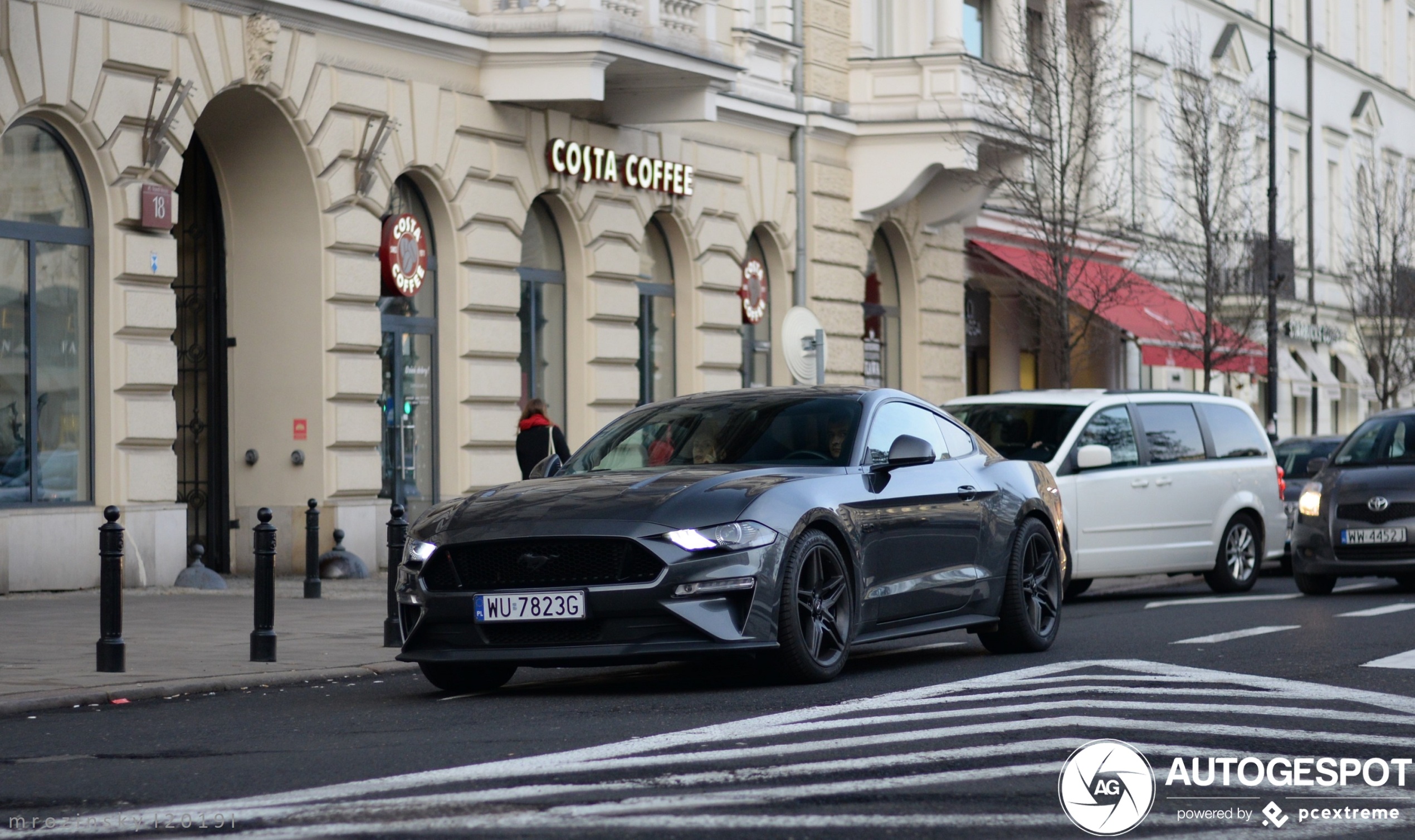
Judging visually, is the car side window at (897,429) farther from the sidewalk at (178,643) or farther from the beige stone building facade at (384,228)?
the beige stone building facade at (384,228)

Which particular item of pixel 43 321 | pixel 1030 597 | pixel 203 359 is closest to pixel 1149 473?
pixel 1030 597

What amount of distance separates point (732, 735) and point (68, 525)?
35.4ft

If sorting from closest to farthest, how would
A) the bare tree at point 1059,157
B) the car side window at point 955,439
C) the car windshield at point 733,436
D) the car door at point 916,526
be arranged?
the car door at point 916,526 → the car windshield at point 733,436 → the car side window at point 955,439 → the bare tree at point 1059,157

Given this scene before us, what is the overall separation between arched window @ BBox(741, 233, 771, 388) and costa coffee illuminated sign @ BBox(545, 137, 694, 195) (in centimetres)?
249

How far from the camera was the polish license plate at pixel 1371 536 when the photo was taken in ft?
58.1

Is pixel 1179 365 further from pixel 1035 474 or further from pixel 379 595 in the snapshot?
pixel 1035 474

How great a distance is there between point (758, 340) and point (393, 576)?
16.0 meters

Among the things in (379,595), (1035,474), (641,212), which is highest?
(641,212)

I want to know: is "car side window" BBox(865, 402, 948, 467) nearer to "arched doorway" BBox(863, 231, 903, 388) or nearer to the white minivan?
the white minivan

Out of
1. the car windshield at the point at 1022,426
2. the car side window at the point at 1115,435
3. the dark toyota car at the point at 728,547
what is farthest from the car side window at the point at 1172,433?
the dark toyota car at the point at 728,547

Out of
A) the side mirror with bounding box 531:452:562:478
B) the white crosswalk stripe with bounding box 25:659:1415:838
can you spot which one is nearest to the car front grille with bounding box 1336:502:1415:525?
the white crosswalk stripe with bounding box 25:659:1415:838

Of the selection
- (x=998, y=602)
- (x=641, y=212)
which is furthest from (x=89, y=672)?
(x=641, y=212)

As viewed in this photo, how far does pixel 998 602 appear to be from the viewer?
38.8 feet

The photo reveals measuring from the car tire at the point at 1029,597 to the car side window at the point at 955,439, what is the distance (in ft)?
1.81
